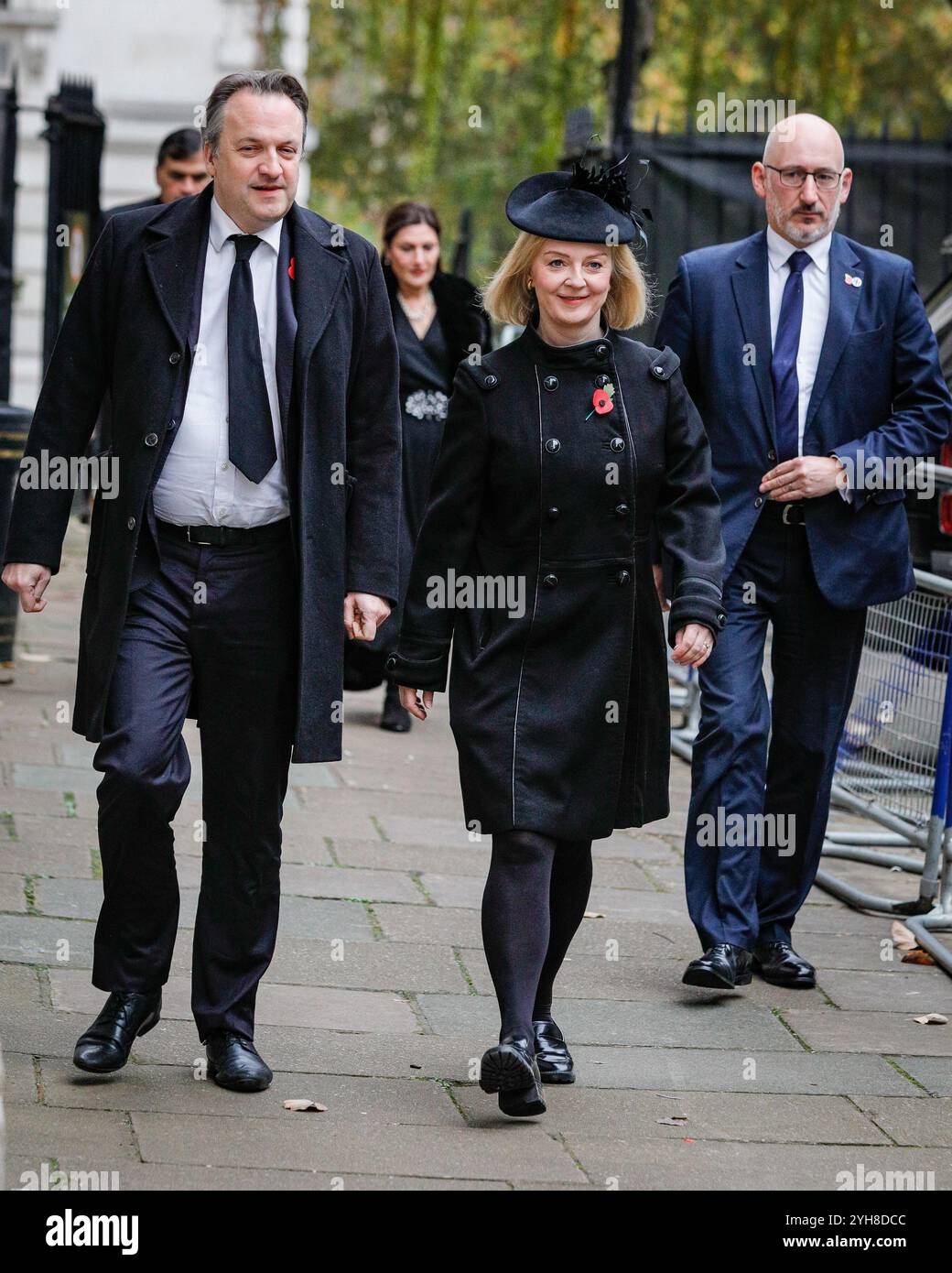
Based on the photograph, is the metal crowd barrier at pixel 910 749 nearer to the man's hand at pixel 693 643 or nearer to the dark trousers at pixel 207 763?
the man's hand at pixel 693 643

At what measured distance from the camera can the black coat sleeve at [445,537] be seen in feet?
14.5

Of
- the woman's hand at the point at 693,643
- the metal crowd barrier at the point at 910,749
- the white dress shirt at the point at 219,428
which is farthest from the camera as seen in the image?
the metal crowd barrier at the point at 910,749

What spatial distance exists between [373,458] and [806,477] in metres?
1.37

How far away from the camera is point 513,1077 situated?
419cm

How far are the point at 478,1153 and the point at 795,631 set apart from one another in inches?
78.8

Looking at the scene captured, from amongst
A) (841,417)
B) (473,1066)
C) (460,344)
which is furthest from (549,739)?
(460,344)

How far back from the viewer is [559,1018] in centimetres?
512

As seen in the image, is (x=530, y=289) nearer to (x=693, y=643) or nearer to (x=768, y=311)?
(x=693, y=643)

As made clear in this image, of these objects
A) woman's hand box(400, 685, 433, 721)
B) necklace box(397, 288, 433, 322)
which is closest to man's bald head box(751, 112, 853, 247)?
woman's hand box(400, 685, 433, 721)

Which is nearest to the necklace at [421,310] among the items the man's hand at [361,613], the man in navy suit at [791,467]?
the man in navy suit at [791,467]

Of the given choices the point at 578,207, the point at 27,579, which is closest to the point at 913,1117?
the point at 578,207

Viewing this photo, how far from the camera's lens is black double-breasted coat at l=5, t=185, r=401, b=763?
428 centimetres

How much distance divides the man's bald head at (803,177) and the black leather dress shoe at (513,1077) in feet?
7.99

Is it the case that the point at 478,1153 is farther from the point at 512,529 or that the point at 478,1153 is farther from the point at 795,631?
the point at 795,631
